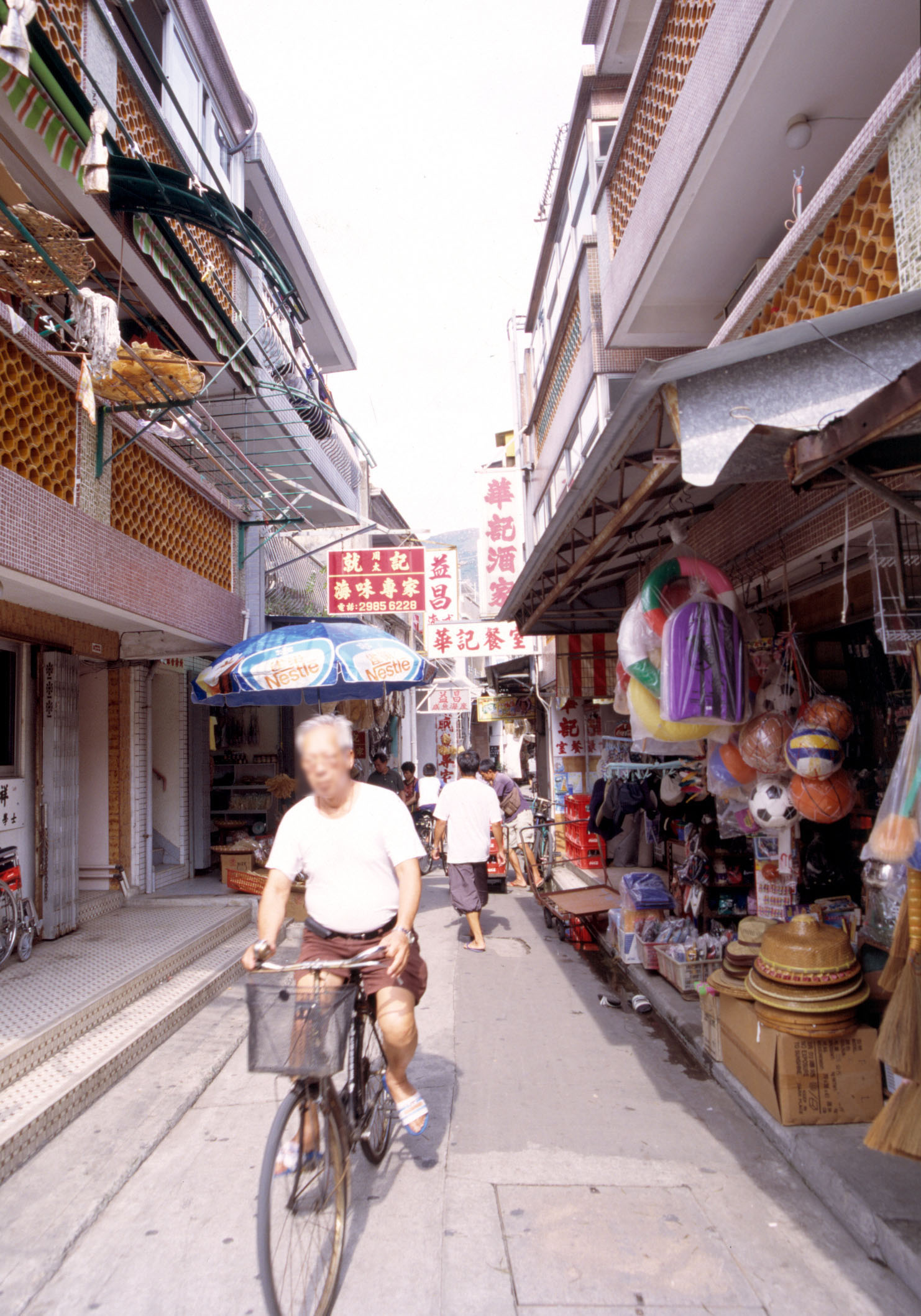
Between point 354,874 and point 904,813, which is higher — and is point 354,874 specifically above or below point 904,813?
below

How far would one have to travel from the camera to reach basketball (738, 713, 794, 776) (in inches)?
170

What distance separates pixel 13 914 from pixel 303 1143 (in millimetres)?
4400

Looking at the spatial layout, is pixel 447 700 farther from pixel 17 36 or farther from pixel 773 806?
pixel 17 36

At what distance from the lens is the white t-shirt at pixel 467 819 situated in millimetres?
7922

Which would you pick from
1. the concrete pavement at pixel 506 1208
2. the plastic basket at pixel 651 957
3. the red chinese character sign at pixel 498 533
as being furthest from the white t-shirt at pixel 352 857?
the red chinese character sign at pixel 498 533

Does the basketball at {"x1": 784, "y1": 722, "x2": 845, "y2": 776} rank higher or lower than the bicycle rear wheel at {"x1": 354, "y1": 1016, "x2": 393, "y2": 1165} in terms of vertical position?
higher

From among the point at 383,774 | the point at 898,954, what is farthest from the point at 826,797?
the point at 383,774

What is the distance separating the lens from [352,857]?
3.16m

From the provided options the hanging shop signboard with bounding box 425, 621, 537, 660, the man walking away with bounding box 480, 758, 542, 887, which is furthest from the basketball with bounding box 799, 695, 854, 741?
the hanging shop signboard with bounding box 425, 621, 537, 660

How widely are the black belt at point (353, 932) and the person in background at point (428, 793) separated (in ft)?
33.9

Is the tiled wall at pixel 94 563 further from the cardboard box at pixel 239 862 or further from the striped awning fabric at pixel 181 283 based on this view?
the cardboard box at pixel 239 862

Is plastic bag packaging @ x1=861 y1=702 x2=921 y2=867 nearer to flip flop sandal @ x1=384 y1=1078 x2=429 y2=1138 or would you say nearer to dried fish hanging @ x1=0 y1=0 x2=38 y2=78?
flip flop sandal @ x1=384 y1=1078 x2=429 y2=1138

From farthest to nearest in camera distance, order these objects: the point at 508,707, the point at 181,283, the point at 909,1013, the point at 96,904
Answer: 1. the point at 508,707
2. the point at 96,904
3. the point at 181,283
4. the point at 909,1013

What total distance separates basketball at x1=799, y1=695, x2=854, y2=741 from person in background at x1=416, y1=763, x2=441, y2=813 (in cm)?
985
